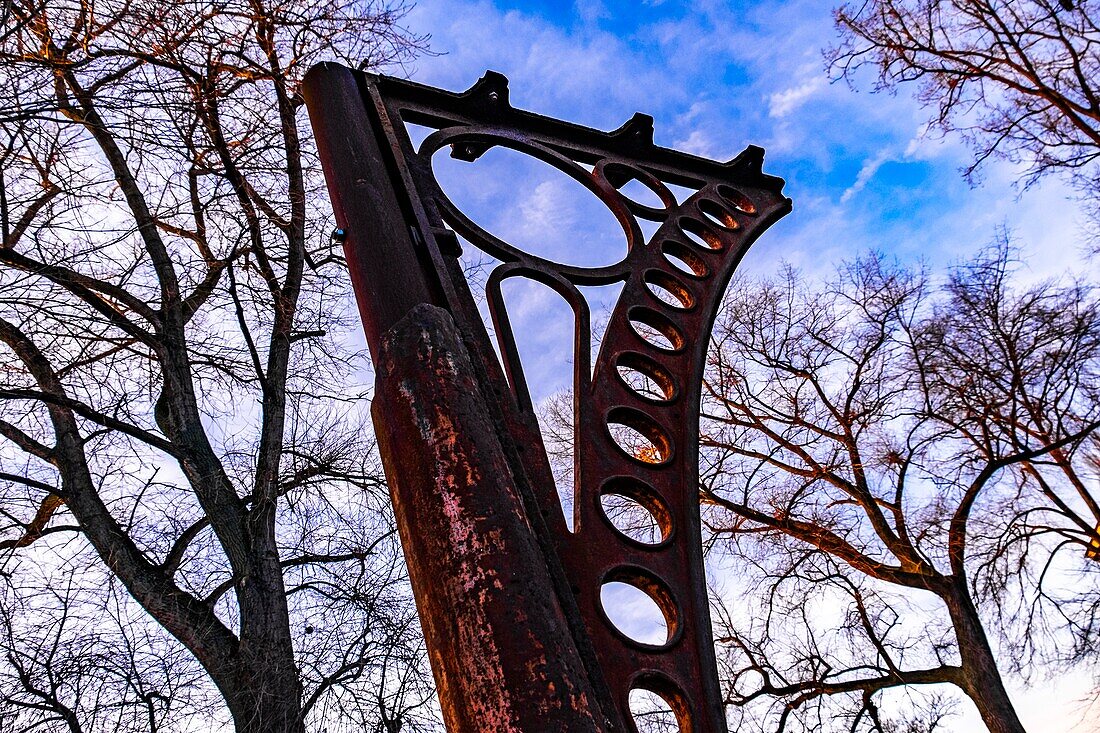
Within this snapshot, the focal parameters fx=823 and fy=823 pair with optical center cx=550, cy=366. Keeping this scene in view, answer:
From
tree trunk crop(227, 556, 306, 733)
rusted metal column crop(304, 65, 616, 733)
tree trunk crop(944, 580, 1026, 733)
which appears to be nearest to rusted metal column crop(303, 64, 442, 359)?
rusted metal column crop(304, 65, 616, 733)

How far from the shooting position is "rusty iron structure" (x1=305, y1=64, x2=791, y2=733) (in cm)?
115

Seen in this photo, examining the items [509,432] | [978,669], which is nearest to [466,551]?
[509,432]

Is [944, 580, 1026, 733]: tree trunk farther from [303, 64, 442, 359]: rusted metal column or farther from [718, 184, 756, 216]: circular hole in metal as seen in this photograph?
[303, 64, 442, 359]: rusted metal column

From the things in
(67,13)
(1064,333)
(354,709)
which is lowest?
(354,709)

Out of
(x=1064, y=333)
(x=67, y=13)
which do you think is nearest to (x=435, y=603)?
(x=67, y=13)

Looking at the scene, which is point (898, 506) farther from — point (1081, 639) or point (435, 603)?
point (435, 603)

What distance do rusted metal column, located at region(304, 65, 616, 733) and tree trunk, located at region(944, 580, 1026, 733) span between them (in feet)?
34.2

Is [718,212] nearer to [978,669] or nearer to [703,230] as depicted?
[703,230]

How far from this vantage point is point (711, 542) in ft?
41.3

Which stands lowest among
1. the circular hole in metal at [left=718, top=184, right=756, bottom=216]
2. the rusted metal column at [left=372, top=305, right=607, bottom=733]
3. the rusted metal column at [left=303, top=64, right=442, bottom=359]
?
the rusted metal column at [left=372, top=305, right=607, bottom=733]

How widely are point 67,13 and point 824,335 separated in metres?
11.9

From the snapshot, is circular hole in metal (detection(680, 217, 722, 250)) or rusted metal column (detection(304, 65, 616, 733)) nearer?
rusted metal column (detection(304, 65, 616, 733))

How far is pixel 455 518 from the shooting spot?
1238 millimetres

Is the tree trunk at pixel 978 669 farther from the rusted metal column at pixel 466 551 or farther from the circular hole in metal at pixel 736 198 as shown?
the rusted metal column at pixel 466 551
